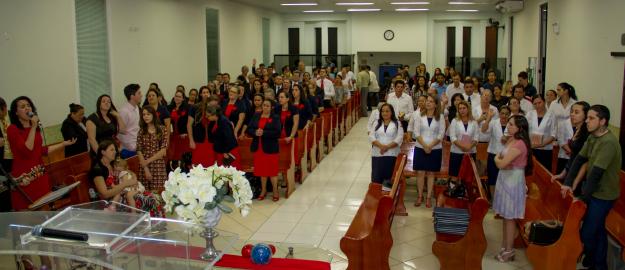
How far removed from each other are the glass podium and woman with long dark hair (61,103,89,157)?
4.16 meters

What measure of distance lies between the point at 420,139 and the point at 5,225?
5.63 metres

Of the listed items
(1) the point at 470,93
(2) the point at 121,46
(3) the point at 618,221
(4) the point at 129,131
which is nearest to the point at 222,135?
(4) the point at 129,131

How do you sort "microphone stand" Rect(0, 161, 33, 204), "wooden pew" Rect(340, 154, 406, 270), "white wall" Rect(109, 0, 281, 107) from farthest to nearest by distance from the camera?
"white wall" Rect(109, 0, 281, 107) < "wooden pew" Rect(340, 154, 406, 270) < "microphone stand" Rect(0, 161, 33, 204)

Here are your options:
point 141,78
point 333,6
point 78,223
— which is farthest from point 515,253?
point 333,6

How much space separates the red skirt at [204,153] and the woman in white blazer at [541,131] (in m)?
4.59

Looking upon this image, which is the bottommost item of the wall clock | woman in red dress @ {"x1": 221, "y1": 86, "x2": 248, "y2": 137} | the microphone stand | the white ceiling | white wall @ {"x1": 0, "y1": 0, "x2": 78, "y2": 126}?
the microphone stand

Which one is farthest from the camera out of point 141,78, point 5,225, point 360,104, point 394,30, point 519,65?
point 394,30

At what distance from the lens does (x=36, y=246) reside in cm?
326

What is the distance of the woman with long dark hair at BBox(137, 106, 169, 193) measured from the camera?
7305 mm

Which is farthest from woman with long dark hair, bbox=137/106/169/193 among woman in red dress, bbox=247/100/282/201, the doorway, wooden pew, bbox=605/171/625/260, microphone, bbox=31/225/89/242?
the doorway

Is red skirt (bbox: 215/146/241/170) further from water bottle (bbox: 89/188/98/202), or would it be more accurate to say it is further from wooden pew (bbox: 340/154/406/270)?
wooden pew (bbox: 340/154/406/270)

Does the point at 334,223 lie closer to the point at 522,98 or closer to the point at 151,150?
the point at 151,150

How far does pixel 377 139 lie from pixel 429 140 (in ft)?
2.34

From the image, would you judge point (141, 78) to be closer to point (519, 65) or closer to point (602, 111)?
point (602, 111)
